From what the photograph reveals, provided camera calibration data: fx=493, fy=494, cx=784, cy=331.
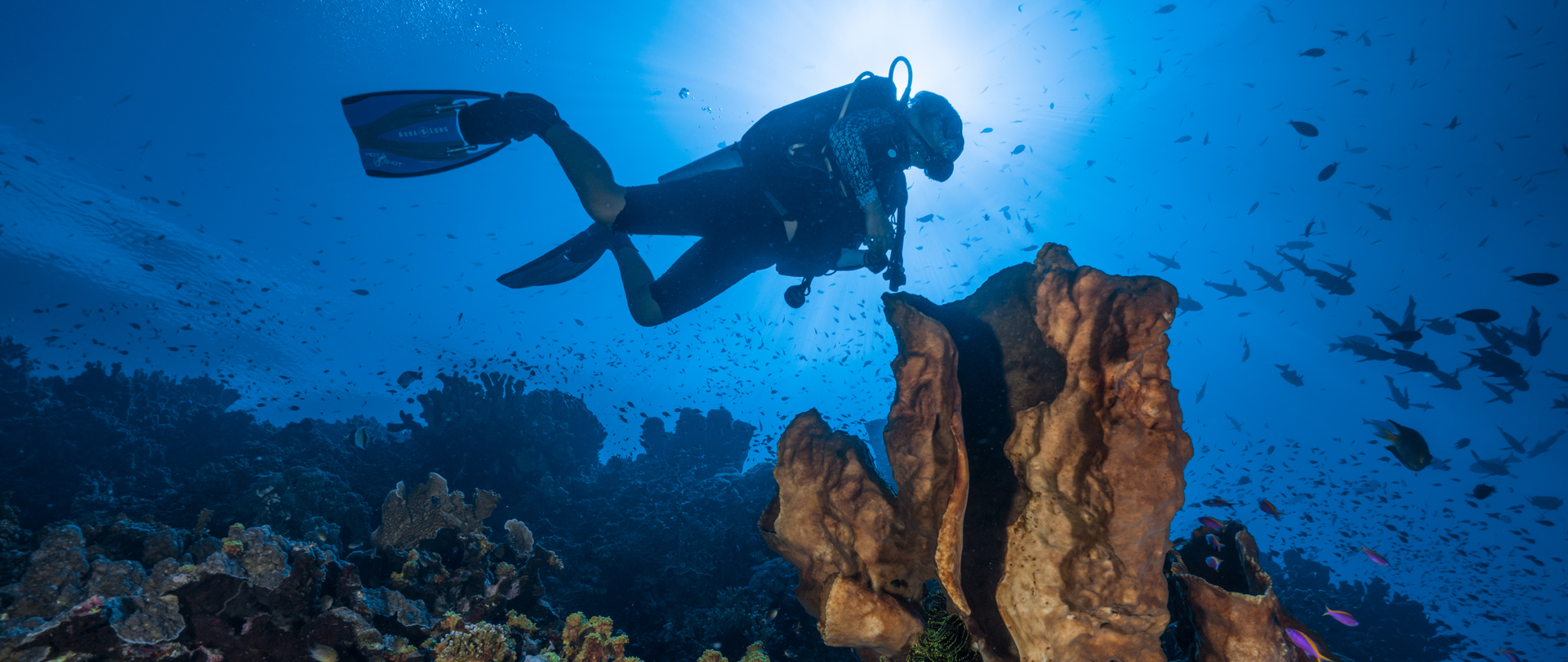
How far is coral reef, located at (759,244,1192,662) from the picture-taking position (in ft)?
5.28

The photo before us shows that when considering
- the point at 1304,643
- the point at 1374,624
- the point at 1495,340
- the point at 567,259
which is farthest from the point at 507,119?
the point at 1374,624

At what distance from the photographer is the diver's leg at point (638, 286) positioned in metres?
5.58

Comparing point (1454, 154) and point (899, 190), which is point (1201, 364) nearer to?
point (1454, 154)

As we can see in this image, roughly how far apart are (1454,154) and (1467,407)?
36964 millimetres

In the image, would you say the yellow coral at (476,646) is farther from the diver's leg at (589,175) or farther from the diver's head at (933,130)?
the diver's head at (933,130)

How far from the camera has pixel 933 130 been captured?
4410mm

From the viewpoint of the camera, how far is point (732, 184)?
5.07 meters

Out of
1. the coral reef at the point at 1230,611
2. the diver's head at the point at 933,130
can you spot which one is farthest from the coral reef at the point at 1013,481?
the diver's head at the point at 933,130

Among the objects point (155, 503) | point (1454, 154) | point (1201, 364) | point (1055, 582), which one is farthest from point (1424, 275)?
point (155, 503)

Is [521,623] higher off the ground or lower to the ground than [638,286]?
lower

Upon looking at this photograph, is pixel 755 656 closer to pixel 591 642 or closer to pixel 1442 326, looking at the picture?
pixel 591 642

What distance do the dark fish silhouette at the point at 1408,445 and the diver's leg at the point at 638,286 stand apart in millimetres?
8269

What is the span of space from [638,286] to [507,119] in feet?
6.87

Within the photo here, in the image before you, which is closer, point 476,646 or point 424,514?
point 476,646
